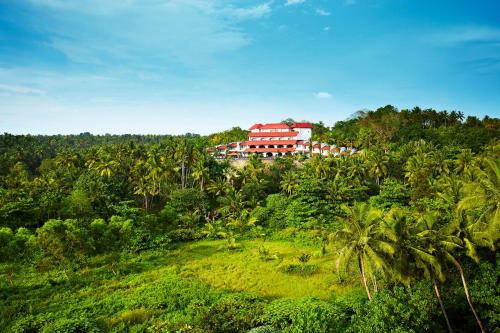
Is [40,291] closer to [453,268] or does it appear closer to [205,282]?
[205,282]

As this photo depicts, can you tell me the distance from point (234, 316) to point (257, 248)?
20530 millimetres

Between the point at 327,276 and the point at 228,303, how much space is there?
12147mm

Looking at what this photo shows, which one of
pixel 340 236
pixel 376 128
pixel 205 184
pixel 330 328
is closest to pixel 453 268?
pixel 340 236

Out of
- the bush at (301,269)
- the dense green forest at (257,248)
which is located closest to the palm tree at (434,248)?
the dense green forest at (257,248)

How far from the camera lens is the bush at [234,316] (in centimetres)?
1972

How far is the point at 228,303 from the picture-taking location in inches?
888

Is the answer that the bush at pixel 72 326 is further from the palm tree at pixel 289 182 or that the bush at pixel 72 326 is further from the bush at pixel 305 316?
the palm tree at pixel 289 182

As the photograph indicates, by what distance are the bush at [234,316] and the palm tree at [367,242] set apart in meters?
6.40

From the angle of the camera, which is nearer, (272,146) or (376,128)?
(376,128)

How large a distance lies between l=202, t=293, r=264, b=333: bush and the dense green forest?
0.10m

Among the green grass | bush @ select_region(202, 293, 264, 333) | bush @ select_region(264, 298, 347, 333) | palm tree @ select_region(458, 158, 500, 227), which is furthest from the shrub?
palm tree @ select_region(458, 158, 500, 227)

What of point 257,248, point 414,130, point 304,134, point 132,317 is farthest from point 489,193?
point 304,134

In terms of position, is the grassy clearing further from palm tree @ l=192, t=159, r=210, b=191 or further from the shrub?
palm tree @ l=192, t=159, r=210, b=191

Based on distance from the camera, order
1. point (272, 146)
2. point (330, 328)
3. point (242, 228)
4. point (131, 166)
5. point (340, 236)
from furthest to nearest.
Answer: point (272, 146) → point (131, 166) → point (242, 228) → point (340, 236) → point (330, 328)
